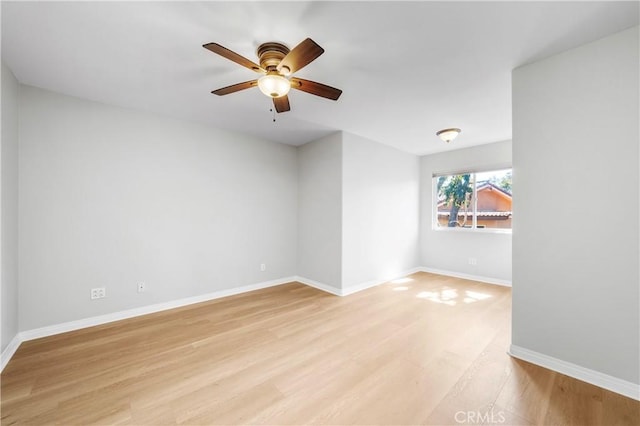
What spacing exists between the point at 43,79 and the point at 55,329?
248 centimetres

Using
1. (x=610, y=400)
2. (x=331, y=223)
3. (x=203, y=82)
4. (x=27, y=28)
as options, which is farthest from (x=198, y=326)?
(x=610, y=400)

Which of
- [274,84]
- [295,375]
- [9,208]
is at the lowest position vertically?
[295,375]

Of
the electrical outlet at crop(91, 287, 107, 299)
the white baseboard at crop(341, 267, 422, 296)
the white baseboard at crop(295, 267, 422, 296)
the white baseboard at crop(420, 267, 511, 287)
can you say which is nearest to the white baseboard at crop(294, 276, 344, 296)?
the white baseboard at crop(295, 267, 422, 296)

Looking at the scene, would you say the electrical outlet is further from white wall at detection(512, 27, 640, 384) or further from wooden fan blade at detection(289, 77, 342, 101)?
white wall at detection(512, 27, 640, 384)

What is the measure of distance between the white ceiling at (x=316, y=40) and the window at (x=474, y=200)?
1.85 meters

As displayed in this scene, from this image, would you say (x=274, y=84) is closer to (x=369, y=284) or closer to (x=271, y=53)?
(x=271, y=53)

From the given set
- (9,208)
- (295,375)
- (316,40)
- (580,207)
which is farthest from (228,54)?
(580,207)

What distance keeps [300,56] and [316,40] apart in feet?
1.20

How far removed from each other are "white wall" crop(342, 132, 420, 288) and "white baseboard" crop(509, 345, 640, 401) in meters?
2.22

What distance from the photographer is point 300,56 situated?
1.64 metres

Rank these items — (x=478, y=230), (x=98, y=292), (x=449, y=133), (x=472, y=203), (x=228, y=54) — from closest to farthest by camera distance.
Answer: (x=228, y=54) < (x=98, y=292) < (x=449, y=133) < (x=478, y=230) < (x=472, y=203)

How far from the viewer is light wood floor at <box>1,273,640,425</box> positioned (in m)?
1.55

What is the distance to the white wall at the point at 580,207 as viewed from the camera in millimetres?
1720

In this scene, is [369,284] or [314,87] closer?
[314,87]
